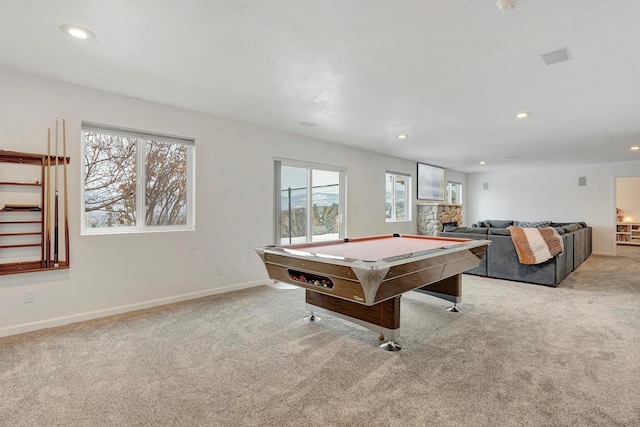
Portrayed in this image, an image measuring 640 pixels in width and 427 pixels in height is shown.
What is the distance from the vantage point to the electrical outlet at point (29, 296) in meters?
2.76

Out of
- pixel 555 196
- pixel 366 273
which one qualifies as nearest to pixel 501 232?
pixel 366 273

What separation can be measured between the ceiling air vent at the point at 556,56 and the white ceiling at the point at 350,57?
0.05 m

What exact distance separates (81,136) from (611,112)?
5.64 m

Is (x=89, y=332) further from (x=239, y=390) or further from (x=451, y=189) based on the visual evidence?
(x=451, y=189)

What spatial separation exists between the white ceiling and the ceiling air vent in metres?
0.05

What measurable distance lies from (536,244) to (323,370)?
3719 millimetres

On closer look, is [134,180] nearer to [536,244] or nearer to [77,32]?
[77,32]

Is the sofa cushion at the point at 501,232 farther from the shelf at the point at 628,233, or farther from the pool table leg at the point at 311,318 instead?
the shelf at the point at 628,233

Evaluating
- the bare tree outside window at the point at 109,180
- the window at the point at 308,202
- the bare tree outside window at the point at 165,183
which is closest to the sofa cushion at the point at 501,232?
the window at the point at 308,202

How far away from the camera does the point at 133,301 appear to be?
10.9 feet

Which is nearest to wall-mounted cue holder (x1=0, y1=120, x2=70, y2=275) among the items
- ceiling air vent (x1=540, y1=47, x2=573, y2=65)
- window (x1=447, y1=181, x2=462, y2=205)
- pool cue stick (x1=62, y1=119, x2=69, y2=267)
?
pool cue stick (x1=62, y1=119, x2=69, y2=267)

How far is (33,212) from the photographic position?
2.78 m

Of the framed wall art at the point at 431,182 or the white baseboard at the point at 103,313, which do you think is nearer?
the white baseboard at the point at 103,313

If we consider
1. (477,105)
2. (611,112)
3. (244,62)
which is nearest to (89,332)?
(244,62)
